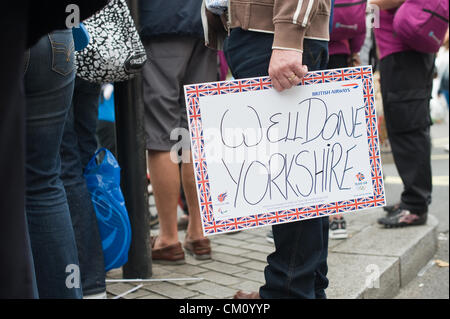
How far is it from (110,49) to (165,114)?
0.82m

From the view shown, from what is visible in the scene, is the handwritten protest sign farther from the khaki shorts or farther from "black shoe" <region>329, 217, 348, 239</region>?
"black shoe" <region>329, 217, 348, 239</region>

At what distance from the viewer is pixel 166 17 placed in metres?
2.88

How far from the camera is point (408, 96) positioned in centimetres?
382

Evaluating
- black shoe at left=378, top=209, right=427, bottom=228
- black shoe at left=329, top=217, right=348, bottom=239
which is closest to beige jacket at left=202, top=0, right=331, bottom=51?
black shoe at left=329, top=217, right=348, bottom=239

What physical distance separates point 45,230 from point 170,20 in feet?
4.71

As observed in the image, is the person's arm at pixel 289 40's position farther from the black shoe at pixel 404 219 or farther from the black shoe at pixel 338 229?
the black shoe at pixel 404 219

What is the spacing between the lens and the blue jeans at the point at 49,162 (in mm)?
1680

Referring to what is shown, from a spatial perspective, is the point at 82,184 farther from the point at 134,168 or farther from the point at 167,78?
the point at 167,78

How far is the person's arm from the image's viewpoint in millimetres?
1820

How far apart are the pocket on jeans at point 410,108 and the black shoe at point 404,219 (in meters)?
0.57

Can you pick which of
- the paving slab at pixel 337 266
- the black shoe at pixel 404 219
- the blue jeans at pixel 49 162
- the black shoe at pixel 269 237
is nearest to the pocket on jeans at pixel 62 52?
the blue jeans at pixel 49 162

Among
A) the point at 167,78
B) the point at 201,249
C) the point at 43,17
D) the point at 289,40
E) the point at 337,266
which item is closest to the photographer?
the point at 43,17

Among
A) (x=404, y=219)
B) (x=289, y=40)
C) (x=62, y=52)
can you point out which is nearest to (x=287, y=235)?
(x=289, y=40)
